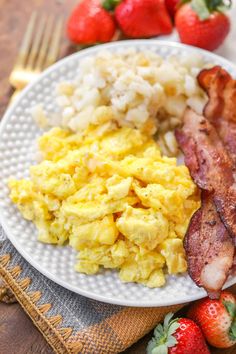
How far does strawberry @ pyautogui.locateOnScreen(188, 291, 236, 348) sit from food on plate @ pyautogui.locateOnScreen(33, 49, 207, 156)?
856mm

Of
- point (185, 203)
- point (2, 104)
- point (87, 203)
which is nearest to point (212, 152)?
point (185, 203)

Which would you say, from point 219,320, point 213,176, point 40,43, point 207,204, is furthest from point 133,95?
point 219,320

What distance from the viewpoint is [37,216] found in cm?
294

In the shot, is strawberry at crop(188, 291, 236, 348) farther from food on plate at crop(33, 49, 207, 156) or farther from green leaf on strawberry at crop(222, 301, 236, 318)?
food on plate at crop(33, 49, 207, 156)

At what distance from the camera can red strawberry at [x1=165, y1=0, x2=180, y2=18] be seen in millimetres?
4004

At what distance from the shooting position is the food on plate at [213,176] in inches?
106

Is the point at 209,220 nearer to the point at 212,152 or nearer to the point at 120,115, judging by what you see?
the point at 212,152

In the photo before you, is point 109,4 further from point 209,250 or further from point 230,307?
point 230,307

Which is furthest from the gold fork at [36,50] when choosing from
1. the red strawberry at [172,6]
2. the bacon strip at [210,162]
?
the bacon strip at [210,162]

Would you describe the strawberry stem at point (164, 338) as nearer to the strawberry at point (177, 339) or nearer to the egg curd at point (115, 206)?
the strawberry at point (177, 339)

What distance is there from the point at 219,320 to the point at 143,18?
2.03m

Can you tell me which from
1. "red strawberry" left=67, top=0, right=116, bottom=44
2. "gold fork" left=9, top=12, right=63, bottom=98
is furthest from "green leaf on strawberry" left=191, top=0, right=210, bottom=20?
"gold fork" left=9, top=12, right=63, bottom=98

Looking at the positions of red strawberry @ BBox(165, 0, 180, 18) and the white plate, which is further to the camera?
red strawberry @ BBox(165, 0, 180, 18)

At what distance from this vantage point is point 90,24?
384cm
